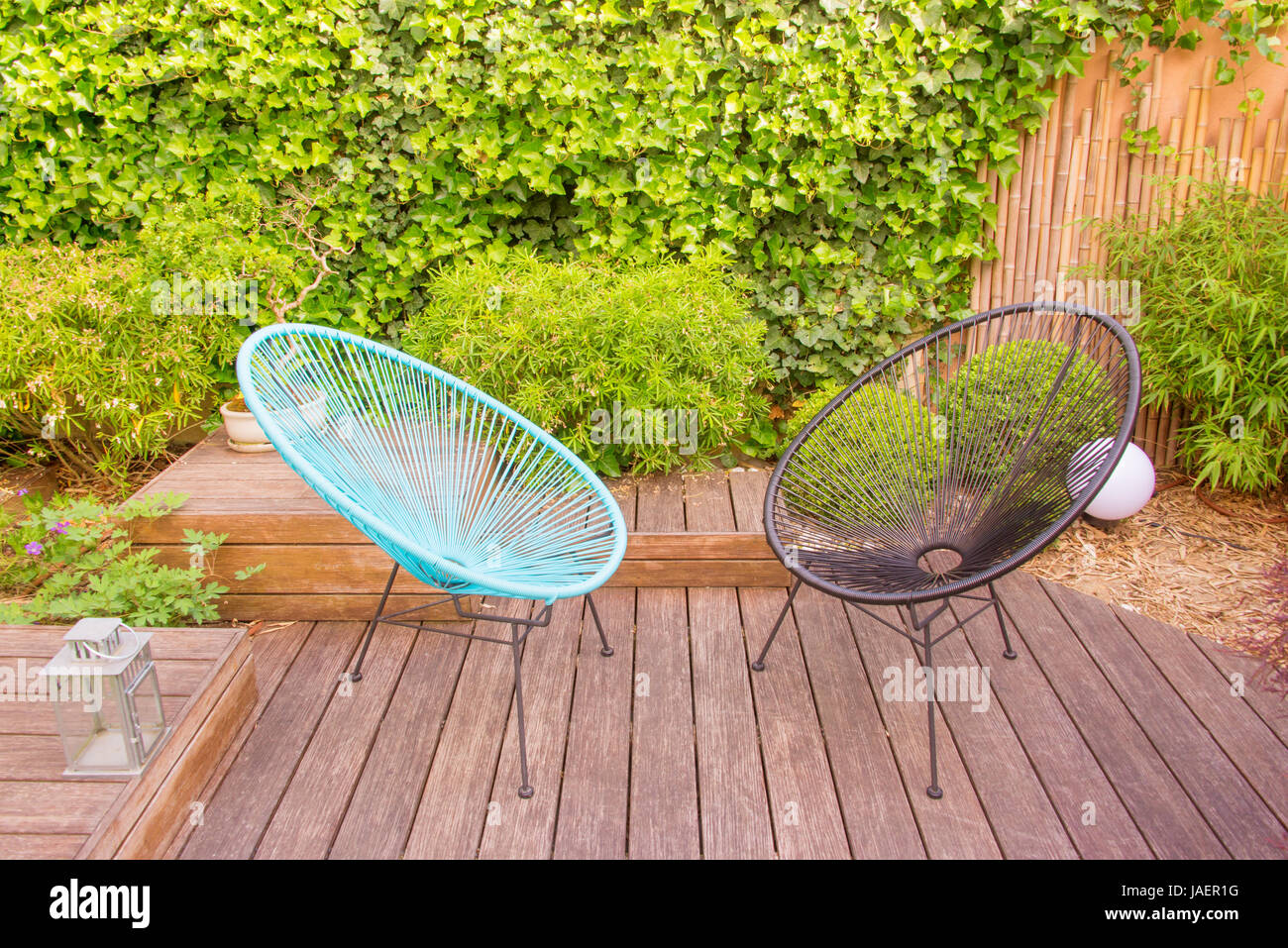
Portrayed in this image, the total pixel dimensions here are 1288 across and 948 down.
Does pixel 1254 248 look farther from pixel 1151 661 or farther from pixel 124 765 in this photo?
pixel 124 765

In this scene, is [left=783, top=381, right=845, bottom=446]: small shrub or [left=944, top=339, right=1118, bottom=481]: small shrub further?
[left=783, top=381, right=845, bottom=446]: small shrub

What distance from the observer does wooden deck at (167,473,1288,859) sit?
2.02 m

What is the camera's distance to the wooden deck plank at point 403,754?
2.01 metres

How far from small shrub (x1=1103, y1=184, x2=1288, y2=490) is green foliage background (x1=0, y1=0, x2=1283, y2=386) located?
20.3 inches

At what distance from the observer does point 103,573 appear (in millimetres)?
2629

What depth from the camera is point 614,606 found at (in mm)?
2877

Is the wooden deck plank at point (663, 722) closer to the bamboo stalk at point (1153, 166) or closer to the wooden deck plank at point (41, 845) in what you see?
the wooden deck plank at point (41, 845)

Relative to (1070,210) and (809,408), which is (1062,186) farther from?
(809,408)

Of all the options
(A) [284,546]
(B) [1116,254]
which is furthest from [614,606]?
(B) [1116,254]

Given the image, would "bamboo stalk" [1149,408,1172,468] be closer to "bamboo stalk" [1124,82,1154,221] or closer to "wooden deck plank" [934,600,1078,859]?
"bamboo stalk" [1124,82,1154,221]

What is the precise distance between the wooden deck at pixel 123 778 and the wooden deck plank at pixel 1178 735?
2.24 m

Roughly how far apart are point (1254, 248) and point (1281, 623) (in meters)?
1.97

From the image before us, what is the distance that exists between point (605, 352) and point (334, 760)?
1502 mm

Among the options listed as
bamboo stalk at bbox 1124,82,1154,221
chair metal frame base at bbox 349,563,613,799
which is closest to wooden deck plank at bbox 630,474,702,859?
chair metal frame base at bbox 349,563,613,799
